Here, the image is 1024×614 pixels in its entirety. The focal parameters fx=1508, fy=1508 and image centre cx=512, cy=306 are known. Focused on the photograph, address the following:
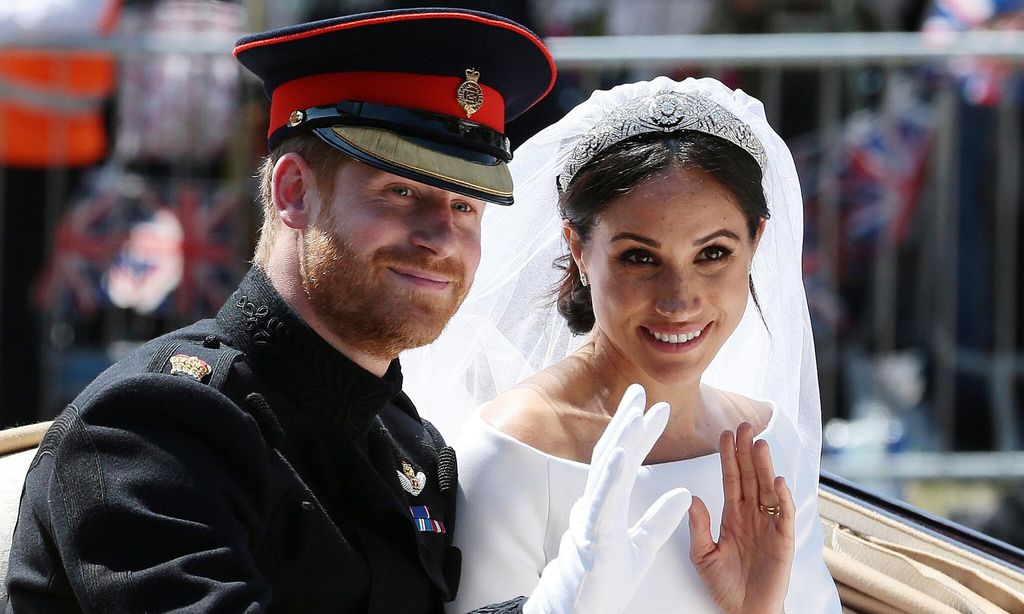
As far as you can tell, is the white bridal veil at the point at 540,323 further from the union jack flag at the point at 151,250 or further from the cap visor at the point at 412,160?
the union jack flag at the point at 151,250

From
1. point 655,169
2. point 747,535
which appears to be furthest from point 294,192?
point 747,535

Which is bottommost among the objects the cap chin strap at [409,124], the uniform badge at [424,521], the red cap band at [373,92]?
the uniform badge at [424,521]

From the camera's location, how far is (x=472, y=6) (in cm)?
476

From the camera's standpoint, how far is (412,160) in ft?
7.70

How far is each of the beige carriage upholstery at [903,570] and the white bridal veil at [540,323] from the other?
22 cm

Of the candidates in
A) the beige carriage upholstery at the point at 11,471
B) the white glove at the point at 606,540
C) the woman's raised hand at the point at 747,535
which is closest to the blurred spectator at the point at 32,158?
the beige carriage upholstery at the point at 11,471

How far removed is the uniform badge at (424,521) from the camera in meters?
2.42

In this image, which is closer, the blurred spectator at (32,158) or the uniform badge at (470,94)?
the uniform badge at (470,94)

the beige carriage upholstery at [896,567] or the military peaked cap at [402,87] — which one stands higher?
the military peaked cap at [402,87]

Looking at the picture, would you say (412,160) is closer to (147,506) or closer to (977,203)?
(147,506)

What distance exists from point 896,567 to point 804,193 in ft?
9.62

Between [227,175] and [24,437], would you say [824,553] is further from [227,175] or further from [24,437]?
[227,175]

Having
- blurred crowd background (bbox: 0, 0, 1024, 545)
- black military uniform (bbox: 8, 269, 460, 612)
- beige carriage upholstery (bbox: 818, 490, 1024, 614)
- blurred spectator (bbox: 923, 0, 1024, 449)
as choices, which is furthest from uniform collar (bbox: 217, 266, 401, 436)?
blurred spectator (bbox: 923, 0, 1024, 449)

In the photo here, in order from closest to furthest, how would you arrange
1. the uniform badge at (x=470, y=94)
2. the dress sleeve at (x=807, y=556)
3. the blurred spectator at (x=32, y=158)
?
the uniform badge at (x=470, y=94) < the dress sleeve at (x=807, y=556) < the blurred spectator at (x=32, y=158)
